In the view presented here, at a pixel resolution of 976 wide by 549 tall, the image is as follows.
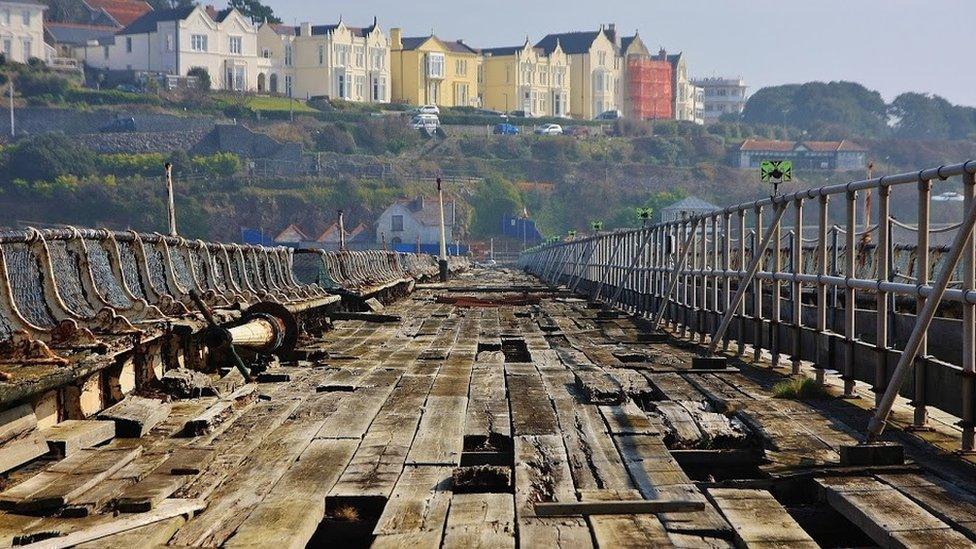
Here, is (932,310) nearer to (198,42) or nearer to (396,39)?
(198,42)

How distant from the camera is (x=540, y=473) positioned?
6.75 m

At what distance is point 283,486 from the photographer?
6582 mm

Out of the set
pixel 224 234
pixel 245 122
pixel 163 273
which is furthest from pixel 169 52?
pixel 163 273

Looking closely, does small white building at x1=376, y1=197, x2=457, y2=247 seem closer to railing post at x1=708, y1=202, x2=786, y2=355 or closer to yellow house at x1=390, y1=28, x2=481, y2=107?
yellow house at x1=390, y1=28, x2=481, y2=107

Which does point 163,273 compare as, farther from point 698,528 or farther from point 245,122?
point 245,122

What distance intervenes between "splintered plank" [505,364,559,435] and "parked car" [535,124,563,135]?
17547 cm

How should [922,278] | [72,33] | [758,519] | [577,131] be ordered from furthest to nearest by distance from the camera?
[577,131] → [72,33] → [922,278] → [758,519]

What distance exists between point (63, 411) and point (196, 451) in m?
1.45

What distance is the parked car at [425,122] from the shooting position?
178 meters

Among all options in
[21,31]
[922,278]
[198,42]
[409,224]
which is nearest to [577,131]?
[198,42]

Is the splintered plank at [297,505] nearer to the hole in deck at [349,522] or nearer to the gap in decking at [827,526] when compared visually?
the hole in deck at [349,522]

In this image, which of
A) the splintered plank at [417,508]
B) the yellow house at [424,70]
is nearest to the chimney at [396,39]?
the yellow house at [424,70]

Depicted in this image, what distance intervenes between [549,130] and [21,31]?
2619 inches

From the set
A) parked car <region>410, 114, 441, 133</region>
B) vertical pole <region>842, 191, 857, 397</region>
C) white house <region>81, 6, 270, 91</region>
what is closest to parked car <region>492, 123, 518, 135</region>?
parked car <region>410, 114, 441, 133</region>
